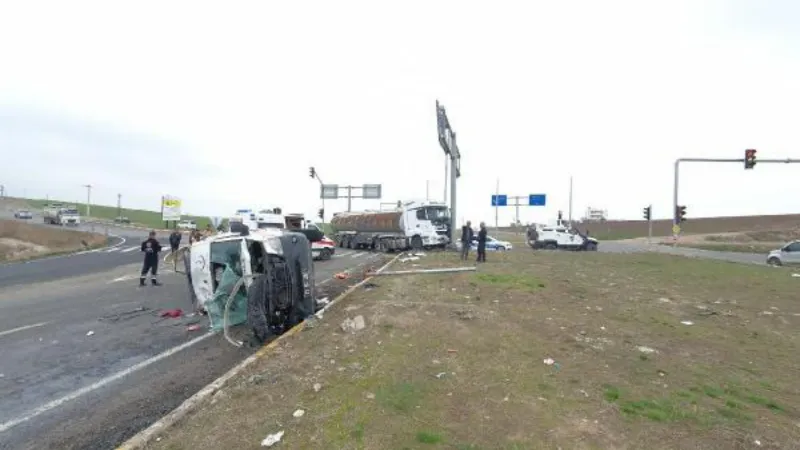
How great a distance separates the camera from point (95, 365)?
23.3ft

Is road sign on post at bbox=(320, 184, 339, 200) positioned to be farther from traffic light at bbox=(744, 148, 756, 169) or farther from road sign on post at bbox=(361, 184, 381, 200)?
traffic light at bbox=(744, 148, 756, 169)

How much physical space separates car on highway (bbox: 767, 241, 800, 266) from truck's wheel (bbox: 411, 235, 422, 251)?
18435mm

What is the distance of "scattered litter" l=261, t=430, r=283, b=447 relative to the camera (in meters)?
4.10

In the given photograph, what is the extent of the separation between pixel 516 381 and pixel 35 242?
33834 mm

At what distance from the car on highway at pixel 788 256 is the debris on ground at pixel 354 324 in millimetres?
26772

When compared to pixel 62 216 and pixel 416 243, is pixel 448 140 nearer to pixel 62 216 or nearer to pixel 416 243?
pixel 416 243

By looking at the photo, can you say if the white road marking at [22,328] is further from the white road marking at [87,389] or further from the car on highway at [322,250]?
the car on highway at [322,250]

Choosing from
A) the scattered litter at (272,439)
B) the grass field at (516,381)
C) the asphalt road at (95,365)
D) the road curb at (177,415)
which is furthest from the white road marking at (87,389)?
the scattered litter at (272,439)

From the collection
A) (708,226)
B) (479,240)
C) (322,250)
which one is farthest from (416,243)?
(708,226)

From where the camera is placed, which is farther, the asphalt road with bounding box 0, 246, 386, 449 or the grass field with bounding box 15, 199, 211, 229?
the grass field with bounding box 15, 199, 211, 229

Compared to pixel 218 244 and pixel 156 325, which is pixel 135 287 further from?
pixel 218 244

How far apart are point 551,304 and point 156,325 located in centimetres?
775

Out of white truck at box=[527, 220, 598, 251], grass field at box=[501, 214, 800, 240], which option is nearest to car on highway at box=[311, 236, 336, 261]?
white truck at box=[527, 220, 598, 251]

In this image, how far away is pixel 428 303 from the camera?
10.0m
